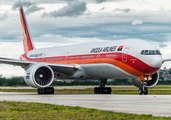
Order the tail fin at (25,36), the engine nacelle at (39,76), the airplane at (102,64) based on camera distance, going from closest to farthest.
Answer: the airplane at (102,64)
the engine nacelle at (39,76)
the tail fin at (25,36)

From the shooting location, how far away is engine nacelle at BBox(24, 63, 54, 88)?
27.7m

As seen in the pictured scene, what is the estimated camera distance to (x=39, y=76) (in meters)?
28.8

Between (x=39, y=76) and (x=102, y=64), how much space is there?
5.90 metres

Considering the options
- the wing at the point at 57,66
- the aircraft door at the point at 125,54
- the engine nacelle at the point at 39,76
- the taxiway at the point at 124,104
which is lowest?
the taxiway at the point at 124,104

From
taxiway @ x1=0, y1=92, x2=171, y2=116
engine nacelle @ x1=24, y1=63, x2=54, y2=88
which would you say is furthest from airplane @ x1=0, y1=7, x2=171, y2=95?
taxiway @ x1=0, y1=92, x2=171, y2=116

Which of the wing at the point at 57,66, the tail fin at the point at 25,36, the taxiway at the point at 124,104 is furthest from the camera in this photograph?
the tail fin at the point at 25,36

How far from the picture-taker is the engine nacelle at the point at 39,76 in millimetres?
27734

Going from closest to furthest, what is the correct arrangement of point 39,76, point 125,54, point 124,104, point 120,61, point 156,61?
point 124,104 → point 156,61 → point 125,54 → point 120,61 → point 39,76

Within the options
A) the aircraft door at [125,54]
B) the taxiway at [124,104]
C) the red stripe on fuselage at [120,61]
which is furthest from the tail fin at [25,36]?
the taxiway at [124,104]

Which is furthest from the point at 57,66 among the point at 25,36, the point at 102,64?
the point at 25,36

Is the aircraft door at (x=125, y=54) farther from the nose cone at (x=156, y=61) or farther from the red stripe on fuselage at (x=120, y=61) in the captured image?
the nose cone at (x=156, y=61)

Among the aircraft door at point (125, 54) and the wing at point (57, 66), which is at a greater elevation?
the aircraft door at point (125, 54)

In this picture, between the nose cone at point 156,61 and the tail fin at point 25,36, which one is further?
the tail fin at point 25,36

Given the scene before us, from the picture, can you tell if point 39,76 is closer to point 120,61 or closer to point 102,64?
point 102,64
